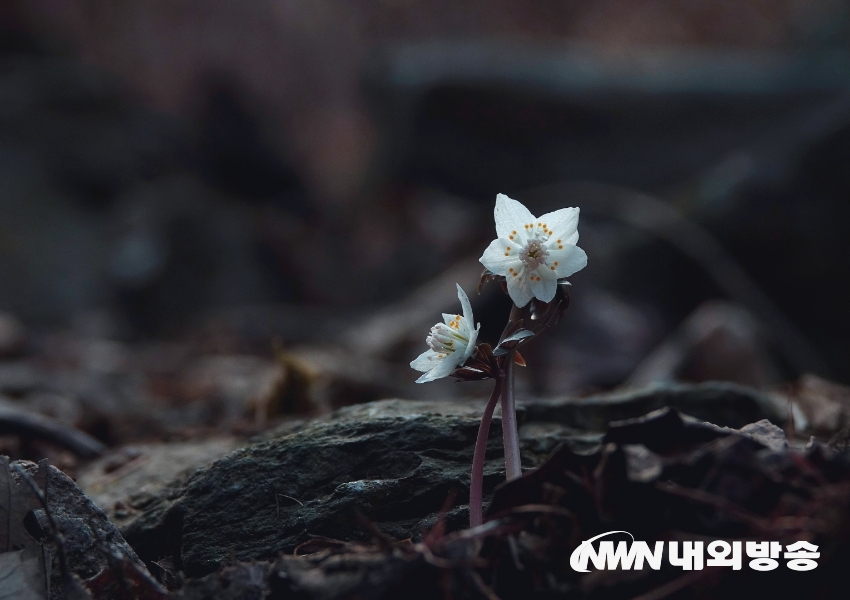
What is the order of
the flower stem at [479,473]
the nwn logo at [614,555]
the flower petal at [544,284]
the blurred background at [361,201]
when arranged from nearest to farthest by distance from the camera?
1. the nwn logo at [614,555]
2. the flower stem at [479,473]
3. the flower petal at [544,284]
4. the blurred background at [361,201]

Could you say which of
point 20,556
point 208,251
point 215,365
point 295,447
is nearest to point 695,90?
point 208,251

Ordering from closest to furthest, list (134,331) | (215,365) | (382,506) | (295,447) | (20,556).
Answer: (20,556) → (382,506) → (295,447) → (215,365) → (134,331)

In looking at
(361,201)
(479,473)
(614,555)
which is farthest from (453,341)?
(361,201)

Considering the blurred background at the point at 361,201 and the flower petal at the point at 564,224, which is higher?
the blurred background at the point at 361,201

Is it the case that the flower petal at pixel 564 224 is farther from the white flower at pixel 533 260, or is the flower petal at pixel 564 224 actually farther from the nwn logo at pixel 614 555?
the nwn logo at pixel 614 555

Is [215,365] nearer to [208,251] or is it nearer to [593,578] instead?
[208,251]

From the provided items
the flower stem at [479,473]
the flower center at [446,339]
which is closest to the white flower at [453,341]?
the flower center at [446,339]

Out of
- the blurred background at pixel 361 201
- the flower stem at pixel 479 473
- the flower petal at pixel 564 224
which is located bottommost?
the flower stem at pixel 479 473
